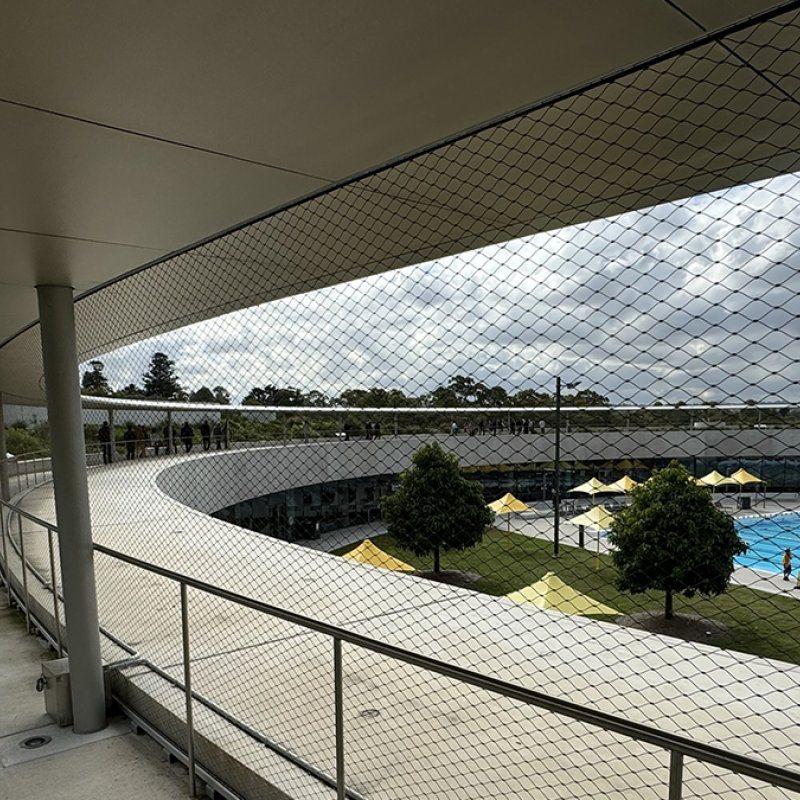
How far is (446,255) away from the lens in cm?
181

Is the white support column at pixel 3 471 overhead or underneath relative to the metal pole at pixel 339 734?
underneath

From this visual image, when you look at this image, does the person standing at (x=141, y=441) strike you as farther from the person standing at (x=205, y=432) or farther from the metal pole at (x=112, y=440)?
the person standing at (x=205, y=432)

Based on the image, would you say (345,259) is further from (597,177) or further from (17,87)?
(17,87)

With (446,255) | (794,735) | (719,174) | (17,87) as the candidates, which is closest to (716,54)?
(719,174)

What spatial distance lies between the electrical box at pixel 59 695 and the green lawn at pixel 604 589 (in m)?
4.92

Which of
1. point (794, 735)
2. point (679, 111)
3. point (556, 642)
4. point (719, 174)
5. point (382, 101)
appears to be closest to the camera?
point (382, 101)

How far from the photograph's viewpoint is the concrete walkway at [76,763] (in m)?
1.65

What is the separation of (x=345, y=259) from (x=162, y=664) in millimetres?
1503

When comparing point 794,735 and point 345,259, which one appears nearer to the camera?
point 794,735

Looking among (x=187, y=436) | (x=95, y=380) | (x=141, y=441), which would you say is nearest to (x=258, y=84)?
(x=95, y=380)

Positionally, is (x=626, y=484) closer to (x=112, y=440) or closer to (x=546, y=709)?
(x=546, y=709)

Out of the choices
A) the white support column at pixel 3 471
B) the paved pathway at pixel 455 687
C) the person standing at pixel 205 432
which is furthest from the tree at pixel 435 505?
the paved pathway at pixel 455 687

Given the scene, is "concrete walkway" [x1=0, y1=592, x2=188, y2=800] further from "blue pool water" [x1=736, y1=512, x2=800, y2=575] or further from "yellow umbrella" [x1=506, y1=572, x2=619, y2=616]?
"yellow umbrella" [x1=506, y1=572, x2=619, y2=616]

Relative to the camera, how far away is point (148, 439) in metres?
10.1
